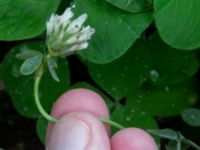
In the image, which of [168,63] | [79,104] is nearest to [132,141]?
[79,104]

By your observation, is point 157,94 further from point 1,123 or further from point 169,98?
point 1,123

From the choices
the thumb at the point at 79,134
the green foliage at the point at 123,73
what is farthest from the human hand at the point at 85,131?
the green foliage at the point at 123,73

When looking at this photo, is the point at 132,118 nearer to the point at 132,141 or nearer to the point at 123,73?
the point at 123,73

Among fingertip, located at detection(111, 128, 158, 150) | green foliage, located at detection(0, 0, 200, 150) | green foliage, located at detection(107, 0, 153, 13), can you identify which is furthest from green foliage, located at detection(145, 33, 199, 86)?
fingertip, located at detection(111, 128, 158, 150)

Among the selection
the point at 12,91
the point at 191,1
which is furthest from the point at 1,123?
the point at 191,1

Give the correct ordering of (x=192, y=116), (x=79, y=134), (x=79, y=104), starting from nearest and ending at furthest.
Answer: (x=79, y=134) < (x=79, y=104) < (x=192, y=116)

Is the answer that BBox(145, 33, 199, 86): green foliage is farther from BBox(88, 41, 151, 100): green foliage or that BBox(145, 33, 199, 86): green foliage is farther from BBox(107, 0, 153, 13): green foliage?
BBox(107, 0, 153, 13): green foliage
